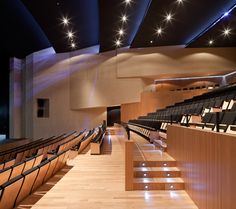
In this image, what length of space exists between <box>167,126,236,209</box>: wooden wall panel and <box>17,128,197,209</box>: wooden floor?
0.10 meters

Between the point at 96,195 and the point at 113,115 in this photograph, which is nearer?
the point at 96,195

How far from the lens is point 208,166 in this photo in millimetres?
1093

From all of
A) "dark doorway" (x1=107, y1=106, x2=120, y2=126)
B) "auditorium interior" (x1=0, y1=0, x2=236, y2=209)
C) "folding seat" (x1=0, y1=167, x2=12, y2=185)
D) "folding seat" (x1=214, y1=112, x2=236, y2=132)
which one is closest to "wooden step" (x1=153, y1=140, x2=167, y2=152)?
"auditorium interior" (x1=0, y1=0, x2=236, y2=209)

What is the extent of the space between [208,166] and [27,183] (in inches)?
31.9

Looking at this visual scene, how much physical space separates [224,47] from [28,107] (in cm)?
390

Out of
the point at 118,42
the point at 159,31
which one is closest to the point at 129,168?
the point at 159,31

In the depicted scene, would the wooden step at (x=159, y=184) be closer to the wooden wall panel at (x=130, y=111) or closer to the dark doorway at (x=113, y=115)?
the wooden wall panel at (x=130, y=111)

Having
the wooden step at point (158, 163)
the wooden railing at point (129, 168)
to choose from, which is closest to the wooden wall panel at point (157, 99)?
the wooden step at point (158, 163)

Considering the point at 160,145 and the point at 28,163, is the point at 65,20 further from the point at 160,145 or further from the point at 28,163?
the point at 28,163

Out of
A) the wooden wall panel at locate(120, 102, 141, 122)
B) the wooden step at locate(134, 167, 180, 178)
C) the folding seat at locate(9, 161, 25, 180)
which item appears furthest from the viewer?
the wooden wall panel at locate(120, 102, 141, 122)

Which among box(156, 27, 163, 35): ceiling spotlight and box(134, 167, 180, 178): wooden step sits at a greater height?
box(156, 27, 163, 35): ceiling spotlight

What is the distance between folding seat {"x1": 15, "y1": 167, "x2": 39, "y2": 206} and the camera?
125cm

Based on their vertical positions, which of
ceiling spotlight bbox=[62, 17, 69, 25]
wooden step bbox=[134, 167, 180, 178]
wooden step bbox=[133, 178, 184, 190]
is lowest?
wooden step bbox=[133, 178, 184, 190]

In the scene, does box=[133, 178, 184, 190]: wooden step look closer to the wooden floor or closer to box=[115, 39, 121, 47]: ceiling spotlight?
the wooden floor
